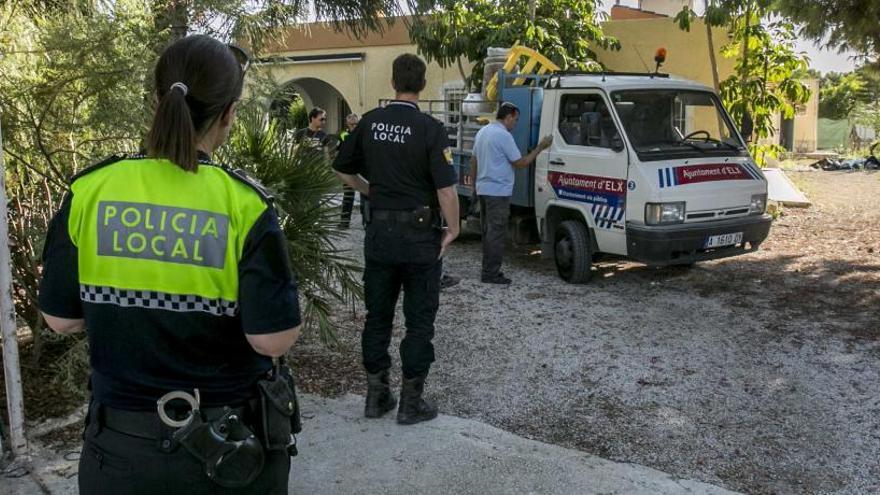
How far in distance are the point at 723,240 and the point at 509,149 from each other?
2183mm

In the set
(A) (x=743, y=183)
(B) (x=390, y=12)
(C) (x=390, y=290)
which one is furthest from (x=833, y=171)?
(C) (x=390, y=290)

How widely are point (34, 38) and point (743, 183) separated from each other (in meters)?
5.95

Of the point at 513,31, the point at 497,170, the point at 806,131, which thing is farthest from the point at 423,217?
the point at 806,131

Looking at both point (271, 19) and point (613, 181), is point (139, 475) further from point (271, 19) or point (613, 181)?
point (613, 181)

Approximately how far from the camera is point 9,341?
3.55m

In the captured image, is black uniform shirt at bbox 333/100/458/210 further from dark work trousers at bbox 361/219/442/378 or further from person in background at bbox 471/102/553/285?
person in background at bbox 471/102/553/285

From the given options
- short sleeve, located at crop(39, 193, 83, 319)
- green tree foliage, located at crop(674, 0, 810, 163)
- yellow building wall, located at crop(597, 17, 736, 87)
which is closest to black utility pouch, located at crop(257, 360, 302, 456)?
short sleeve, located at crop(39, 193, 83, 319)

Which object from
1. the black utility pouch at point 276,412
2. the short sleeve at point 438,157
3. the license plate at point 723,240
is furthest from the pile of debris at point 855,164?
the black utility pouch at point 276,412

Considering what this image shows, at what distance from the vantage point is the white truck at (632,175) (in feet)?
22.9

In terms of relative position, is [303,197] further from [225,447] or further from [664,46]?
[664,46]

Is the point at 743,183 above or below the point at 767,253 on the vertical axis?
above

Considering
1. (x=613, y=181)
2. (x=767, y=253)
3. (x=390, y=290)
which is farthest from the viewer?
(x=767, y=253)

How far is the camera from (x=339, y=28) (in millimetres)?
6328

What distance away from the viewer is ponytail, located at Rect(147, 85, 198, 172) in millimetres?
1740
